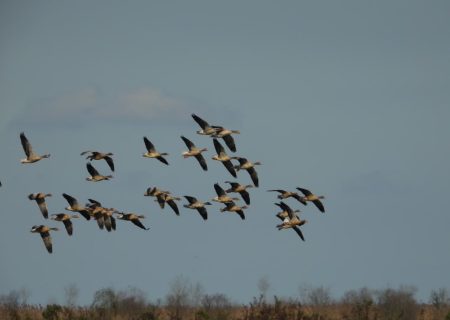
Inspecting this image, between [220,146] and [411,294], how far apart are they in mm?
14623

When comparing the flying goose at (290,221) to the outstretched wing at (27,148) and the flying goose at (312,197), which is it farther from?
the outstretched wing at (27,148)

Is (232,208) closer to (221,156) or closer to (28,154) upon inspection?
(221,156)

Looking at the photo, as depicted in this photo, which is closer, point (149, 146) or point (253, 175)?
point (253, 175)

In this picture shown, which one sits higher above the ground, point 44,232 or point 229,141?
point 229,141

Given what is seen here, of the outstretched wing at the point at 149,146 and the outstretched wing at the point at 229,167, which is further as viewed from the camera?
the outstretched wing at the point at 149,146

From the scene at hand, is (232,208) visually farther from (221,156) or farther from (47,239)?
(47,239)

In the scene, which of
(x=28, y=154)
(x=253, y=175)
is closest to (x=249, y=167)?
(x=253, y=175)

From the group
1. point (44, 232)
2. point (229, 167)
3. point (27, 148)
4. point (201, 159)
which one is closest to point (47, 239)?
point (44, 232)

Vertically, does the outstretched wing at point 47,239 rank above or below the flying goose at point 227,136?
below

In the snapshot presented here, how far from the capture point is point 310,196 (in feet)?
247

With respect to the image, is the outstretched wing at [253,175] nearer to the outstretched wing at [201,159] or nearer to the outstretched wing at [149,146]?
the outstretched wing at [201,159]

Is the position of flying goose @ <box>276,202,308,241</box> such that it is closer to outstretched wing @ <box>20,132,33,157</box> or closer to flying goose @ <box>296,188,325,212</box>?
flying goose @ <box>296,188,325,212</box>

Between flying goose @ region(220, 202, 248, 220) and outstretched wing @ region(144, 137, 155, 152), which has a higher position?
outstretched wing @ region(144, 137, 155, 152)

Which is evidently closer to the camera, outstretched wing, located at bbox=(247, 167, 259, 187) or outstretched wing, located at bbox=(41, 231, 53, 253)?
outstretched wing, located at bbox=(41, 231, 53, 253)
